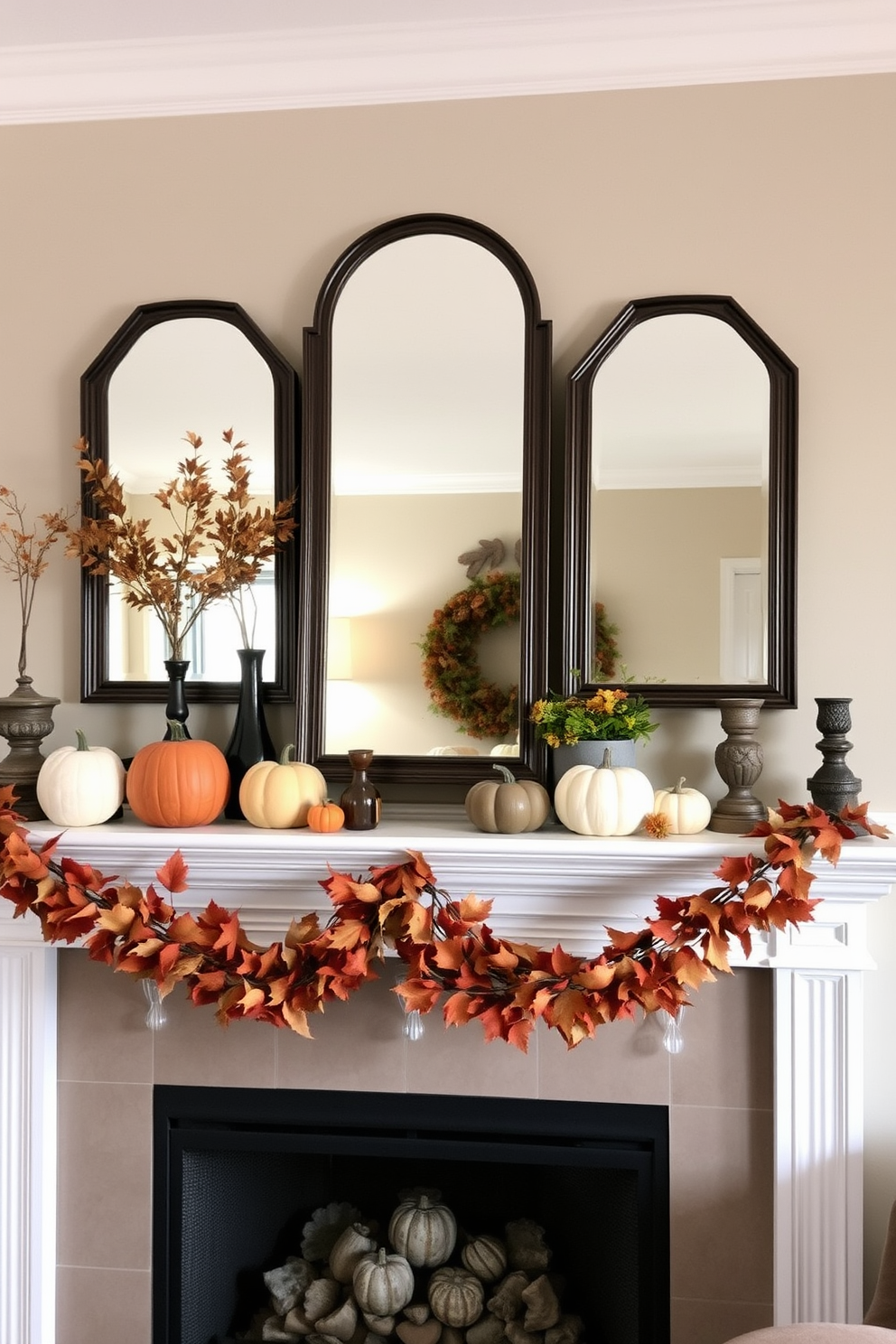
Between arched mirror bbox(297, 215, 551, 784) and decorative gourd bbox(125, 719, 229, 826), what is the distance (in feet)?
0.66

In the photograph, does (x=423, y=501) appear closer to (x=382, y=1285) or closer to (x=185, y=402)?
(x=185, y=402)

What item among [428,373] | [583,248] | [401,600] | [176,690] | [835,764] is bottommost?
[835,764]

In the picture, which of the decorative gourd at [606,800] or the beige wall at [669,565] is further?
the beige wall at [669,565]

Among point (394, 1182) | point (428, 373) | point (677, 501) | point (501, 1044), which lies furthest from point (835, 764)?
point (394, 1182)

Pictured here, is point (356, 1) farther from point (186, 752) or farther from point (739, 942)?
point (739, 942)

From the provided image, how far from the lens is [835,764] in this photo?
183cm

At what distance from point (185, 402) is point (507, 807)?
105cm

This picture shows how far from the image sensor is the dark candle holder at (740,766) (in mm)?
1868

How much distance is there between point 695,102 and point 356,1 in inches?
26.8

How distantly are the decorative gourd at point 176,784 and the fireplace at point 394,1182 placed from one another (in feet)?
1.83

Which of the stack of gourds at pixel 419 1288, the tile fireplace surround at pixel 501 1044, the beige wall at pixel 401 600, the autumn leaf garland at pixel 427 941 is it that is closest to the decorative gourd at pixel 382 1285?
the stack of gourds at pixel 419 1288

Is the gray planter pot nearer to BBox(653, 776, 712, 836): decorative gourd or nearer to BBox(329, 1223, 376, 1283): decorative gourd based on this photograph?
BBox(653, 776, 712, 836): decorative gourd

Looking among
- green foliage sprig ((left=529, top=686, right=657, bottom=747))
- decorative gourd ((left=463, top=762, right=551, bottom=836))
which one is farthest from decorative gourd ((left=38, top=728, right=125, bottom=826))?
green foliage sprig ((left=529, top=686, right=657, bottom=747))

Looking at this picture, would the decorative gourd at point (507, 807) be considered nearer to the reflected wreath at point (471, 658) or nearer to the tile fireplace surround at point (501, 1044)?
the tile fireplace surround at point (501, 1044)
